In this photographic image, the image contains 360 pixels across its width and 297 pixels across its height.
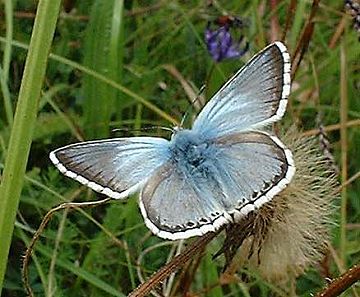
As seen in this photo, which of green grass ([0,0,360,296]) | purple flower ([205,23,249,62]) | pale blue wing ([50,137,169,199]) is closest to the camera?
pale blue wing ([50,137,169,199])

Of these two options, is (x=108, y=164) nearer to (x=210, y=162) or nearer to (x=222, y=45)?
(x=210, y=162)

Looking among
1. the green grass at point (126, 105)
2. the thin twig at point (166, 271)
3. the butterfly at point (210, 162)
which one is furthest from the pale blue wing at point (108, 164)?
the green grass at point (126, 105)

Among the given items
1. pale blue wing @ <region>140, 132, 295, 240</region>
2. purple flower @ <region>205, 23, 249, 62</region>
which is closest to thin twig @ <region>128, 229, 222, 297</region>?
pale blue wing @ <region>140, 132, 295, 240</region>

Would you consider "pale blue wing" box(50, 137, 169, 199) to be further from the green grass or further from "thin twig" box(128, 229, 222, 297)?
the green grass

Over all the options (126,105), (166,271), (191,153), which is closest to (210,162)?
(191,153)

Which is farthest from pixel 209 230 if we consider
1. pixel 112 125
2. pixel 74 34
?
pixel 74 34

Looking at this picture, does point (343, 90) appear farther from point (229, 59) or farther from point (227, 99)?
point (227, 99)
